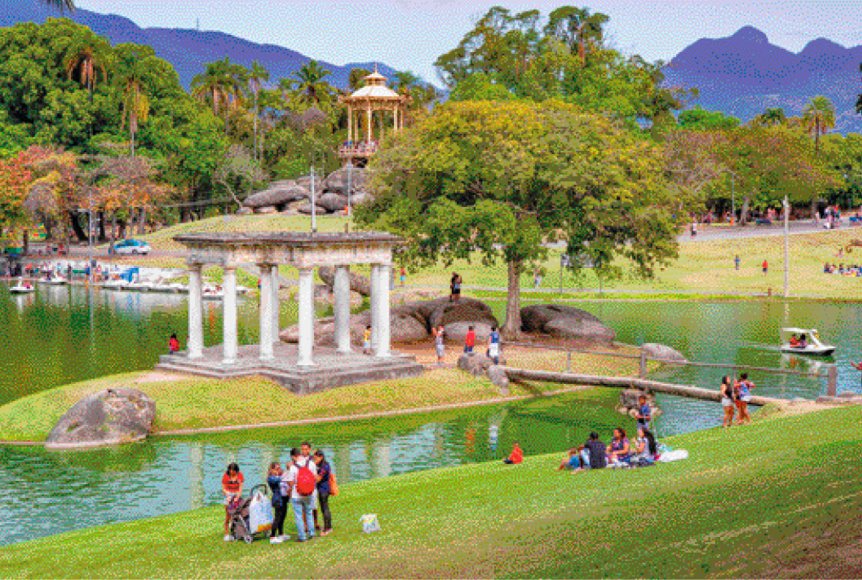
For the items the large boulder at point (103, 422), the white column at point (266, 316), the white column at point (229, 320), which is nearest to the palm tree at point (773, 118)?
the white column at point (266, 316)

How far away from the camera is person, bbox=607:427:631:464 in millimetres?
27141

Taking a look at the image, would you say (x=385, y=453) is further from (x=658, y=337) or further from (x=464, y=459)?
(x=658, y=337)

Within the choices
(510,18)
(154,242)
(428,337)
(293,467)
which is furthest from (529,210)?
(154,242)

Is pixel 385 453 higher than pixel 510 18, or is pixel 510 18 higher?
pixel 510 18

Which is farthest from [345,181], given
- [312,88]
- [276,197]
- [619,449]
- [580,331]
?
[619,449]

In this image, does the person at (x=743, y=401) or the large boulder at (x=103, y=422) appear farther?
the person at (x=743, y=401)

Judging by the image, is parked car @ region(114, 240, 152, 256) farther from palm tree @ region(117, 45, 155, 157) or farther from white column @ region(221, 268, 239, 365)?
white column @ region(221, 268, 239, 365)

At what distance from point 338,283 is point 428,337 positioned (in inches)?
429

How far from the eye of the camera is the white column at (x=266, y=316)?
42.4 metres

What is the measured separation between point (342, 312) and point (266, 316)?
12.8 feet

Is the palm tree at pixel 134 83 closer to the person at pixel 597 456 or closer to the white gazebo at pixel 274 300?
the white gazebo at pixel 274 300

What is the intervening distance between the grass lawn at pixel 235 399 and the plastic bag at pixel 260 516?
15543 millimetres

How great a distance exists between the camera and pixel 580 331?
2158 inches

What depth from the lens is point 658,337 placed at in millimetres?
62688
